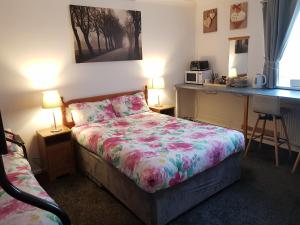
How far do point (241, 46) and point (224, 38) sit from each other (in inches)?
15.1

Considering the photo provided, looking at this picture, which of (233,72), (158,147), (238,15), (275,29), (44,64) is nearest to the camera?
(158,147)

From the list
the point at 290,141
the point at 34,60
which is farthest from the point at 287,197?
the point at 34,60

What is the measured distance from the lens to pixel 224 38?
4324 mm

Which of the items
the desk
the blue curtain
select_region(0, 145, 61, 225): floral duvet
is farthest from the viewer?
the blue curtain

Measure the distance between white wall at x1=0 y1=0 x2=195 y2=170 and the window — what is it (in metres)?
2.12

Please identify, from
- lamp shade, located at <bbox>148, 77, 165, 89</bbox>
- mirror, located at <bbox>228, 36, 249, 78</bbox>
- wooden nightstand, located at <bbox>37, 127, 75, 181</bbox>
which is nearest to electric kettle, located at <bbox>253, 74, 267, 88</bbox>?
mirror, located at <bbox>228, 36, 249, 78</bbox>

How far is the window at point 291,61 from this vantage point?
3406 millimetres

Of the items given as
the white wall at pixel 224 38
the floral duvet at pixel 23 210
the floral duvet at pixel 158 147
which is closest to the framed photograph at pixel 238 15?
the white wall at pixel 224 38

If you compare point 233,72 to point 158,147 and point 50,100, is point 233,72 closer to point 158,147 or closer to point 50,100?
point 158,147

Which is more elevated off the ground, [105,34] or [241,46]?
[105,34]

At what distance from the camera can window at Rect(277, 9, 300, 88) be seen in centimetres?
341

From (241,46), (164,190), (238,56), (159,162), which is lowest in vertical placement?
(164,190)

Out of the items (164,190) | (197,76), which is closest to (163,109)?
(197,76)

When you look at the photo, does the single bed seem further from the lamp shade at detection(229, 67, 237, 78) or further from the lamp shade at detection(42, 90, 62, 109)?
the lamp shade at detection(229, 67, 237, 78)
